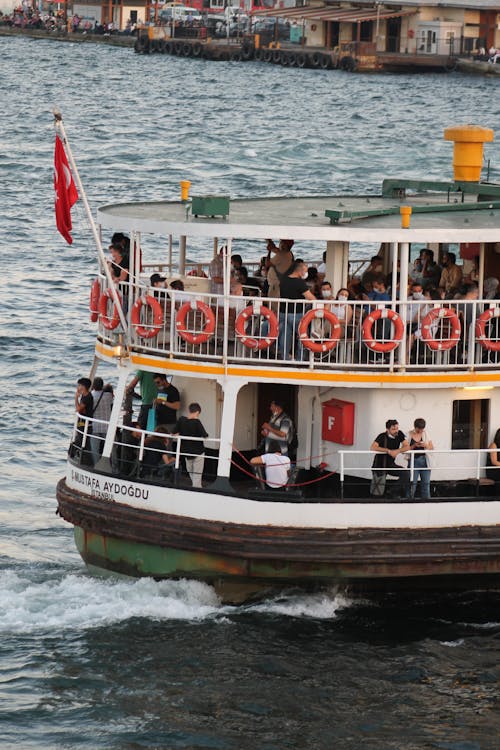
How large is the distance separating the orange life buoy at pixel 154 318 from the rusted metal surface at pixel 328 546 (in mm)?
2257

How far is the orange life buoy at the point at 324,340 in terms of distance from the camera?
21203 mm

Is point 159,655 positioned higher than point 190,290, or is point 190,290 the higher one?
point 190,290

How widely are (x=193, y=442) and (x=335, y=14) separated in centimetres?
12410

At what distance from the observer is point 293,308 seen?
73.6 feet

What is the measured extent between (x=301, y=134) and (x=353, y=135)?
9.67 feet

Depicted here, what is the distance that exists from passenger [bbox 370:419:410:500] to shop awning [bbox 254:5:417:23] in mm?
117620

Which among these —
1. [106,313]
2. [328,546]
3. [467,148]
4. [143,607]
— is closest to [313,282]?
[106,313]

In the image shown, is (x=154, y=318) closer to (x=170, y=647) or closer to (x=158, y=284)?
(x=158, y=284)

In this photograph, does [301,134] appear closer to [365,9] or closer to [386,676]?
[365,9]

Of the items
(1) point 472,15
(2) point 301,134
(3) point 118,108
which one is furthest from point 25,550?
(1) point 472,15

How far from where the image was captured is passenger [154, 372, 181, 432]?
22.7m

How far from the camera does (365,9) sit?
468 ft

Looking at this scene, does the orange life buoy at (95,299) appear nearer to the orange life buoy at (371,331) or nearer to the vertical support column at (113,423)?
the vertical support column at (113,423)

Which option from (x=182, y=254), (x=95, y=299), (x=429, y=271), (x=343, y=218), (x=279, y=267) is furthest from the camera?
(x=182, y=254)
